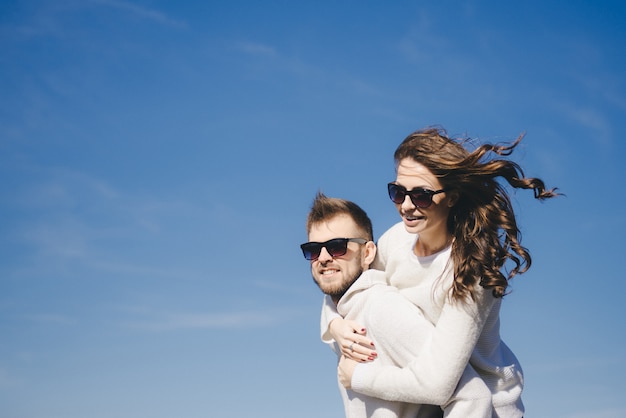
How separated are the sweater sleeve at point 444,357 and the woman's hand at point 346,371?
0.48 meters

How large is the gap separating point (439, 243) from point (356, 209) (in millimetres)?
1574

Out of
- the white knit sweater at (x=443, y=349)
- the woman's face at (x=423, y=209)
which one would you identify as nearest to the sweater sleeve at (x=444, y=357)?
the white knit sweater at (x=443, y=349)

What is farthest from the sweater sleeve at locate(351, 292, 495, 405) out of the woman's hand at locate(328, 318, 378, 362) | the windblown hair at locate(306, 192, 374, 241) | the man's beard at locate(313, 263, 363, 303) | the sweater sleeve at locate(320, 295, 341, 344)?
the windblown hair at locate(306, 192, 374, 241)

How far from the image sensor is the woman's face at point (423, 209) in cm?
584

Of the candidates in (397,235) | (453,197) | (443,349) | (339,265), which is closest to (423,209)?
(453,197)

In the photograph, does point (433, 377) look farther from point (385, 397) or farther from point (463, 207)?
point (463, 207)

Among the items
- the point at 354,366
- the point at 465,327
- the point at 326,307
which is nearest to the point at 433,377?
the point at 465,327

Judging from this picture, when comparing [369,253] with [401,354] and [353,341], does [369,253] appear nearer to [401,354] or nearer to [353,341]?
[353,341]

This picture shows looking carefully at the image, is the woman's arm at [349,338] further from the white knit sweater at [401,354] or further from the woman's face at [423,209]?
the woman's face at [423,209]

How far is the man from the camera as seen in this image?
5.61 m

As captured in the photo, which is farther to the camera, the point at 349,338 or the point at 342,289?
the point at 342,289

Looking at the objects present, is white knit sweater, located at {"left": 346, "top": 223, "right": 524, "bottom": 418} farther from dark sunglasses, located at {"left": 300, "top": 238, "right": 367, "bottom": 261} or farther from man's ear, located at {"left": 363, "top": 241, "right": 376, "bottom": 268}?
dark sunglasses, located at {"left": 300, "top": 238, "right": 367, "bottom": 261}

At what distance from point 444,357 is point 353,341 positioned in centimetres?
99

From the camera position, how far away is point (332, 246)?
7102 millimetres
